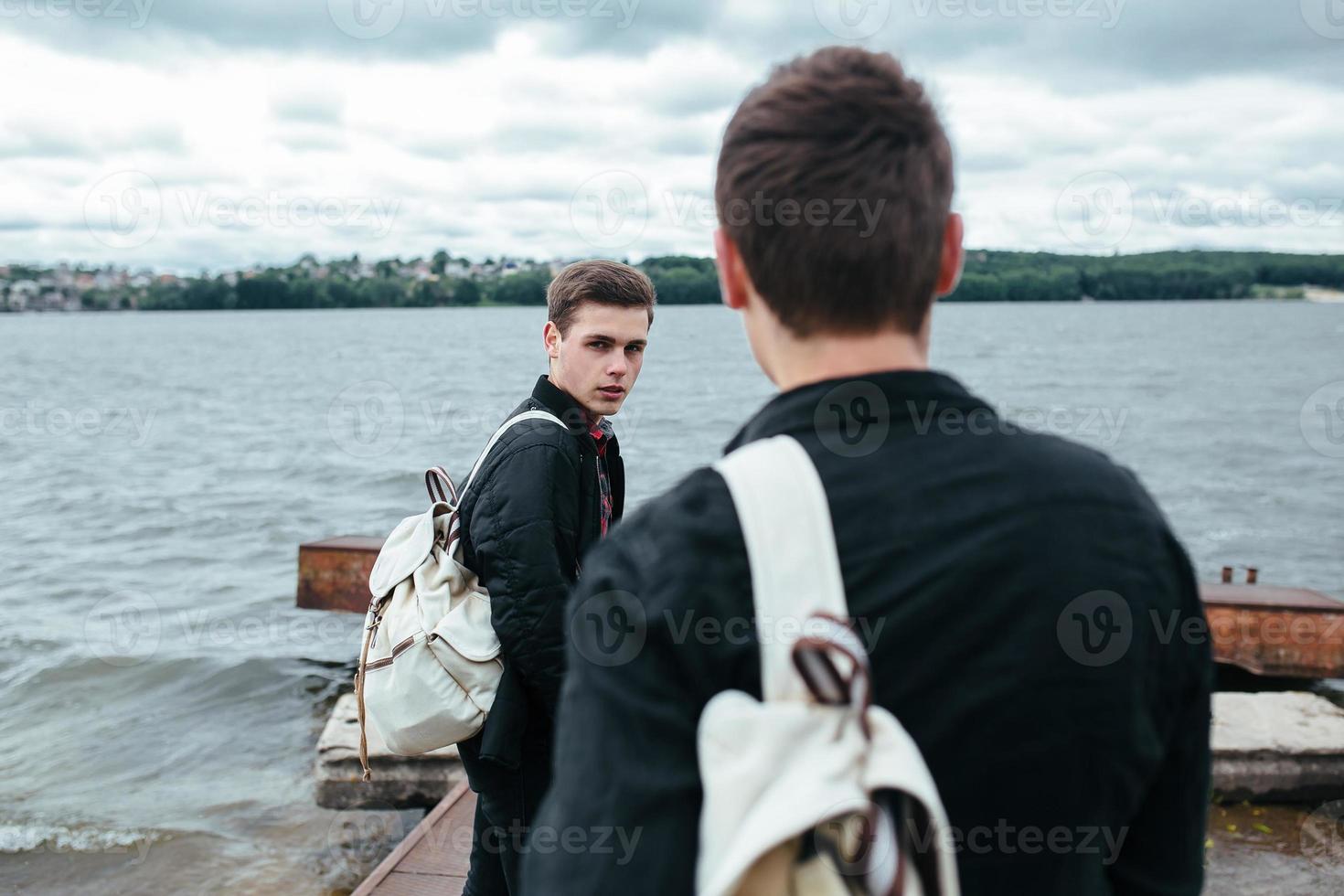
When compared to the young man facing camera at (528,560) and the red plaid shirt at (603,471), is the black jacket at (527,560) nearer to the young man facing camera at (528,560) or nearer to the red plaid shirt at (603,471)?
the young man facing camera at (528,560)

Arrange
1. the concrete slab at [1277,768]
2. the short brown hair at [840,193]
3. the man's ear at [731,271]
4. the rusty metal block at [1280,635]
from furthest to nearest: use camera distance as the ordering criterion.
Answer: the rusty metal block at [1280,635] < the concrete slab at [1277,768] < the man's ear at [731,271] < the short brown hair at [840,193]

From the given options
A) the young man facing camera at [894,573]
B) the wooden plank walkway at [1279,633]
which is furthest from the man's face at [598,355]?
the wooden plank walkway at [1279,633]

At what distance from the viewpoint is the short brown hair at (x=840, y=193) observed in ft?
4.32

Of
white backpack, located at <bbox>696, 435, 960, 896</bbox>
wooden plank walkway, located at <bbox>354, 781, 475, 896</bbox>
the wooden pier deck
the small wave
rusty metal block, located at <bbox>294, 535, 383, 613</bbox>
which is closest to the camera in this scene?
white backpack, located at <bbox>696, 435, 960, 896</bbox>

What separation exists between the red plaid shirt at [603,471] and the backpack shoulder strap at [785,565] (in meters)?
2.18

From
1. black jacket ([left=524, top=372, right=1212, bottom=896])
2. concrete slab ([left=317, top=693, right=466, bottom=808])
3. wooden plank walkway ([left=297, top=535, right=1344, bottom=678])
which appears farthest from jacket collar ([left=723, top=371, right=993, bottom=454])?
wooden plank walkway ([left=297, top=535, right=1344, bottom=678])

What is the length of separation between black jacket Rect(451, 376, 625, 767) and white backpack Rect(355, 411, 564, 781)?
0.20 feet

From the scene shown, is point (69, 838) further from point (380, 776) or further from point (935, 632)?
point (935, 632)

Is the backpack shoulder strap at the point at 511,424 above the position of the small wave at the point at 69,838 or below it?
above

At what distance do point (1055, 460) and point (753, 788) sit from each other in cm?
56

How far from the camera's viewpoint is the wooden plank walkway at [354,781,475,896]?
484 centimetres

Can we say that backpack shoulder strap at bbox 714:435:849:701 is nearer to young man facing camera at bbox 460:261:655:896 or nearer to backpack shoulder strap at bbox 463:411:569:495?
young man facing camera at bbox 460:261:655:896

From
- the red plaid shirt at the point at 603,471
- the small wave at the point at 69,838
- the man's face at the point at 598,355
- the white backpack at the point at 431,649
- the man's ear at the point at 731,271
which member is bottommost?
the small wave at the point at 69,838

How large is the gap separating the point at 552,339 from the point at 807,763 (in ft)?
8.73
